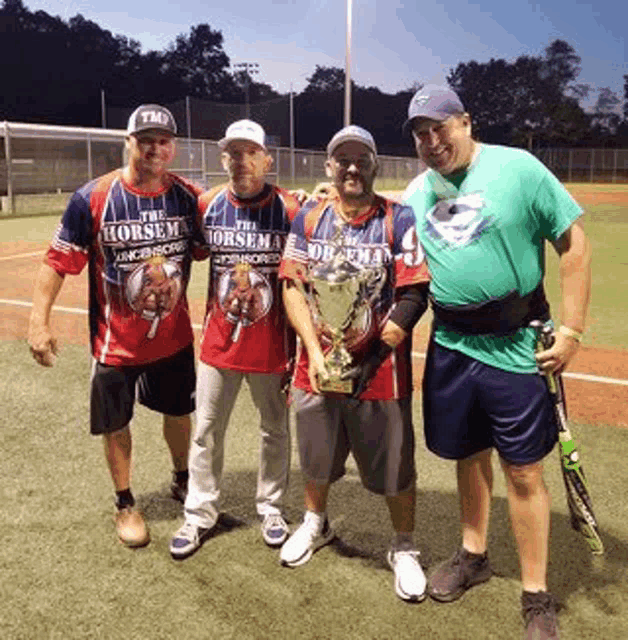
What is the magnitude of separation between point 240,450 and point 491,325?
258cm

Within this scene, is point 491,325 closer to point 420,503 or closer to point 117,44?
point 420,503

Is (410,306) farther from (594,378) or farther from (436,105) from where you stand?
(594,378)

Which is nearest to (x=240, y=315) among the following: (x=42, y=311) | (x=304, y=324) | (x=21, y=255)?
(x=304, y=324)

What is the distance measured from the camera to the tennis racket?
305 cm

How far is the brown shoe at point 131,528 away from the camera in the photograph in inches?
150

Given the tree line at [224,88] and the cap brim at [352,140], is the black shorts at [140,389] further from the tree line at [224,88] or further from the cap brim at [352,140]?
the tree line at [224,88]

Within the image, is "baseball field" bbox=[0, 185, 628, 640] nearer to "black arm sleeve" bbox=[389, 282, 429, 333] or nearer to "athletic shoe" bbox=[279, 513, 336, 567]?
"athletic shoe" bbox=[279, 513, 336, 567]

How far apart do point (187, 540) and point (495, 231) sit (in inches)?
87.1

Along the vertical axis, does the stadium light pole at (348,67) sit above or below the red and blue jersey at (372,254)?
above

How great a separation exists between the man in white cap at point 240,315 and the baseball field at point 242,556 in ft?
0.98

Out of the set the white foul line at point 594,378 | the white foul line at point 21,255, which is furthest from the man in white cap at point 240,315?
the white foul line at point 21,255

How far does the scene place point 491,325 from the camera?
3.05 metres

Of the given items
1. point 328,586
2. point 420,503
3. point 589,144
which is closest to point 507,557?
point 420,503

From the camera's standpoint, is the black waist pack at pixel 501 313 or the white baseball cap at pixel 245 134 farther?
the white baseball cap at pixel 245 134
